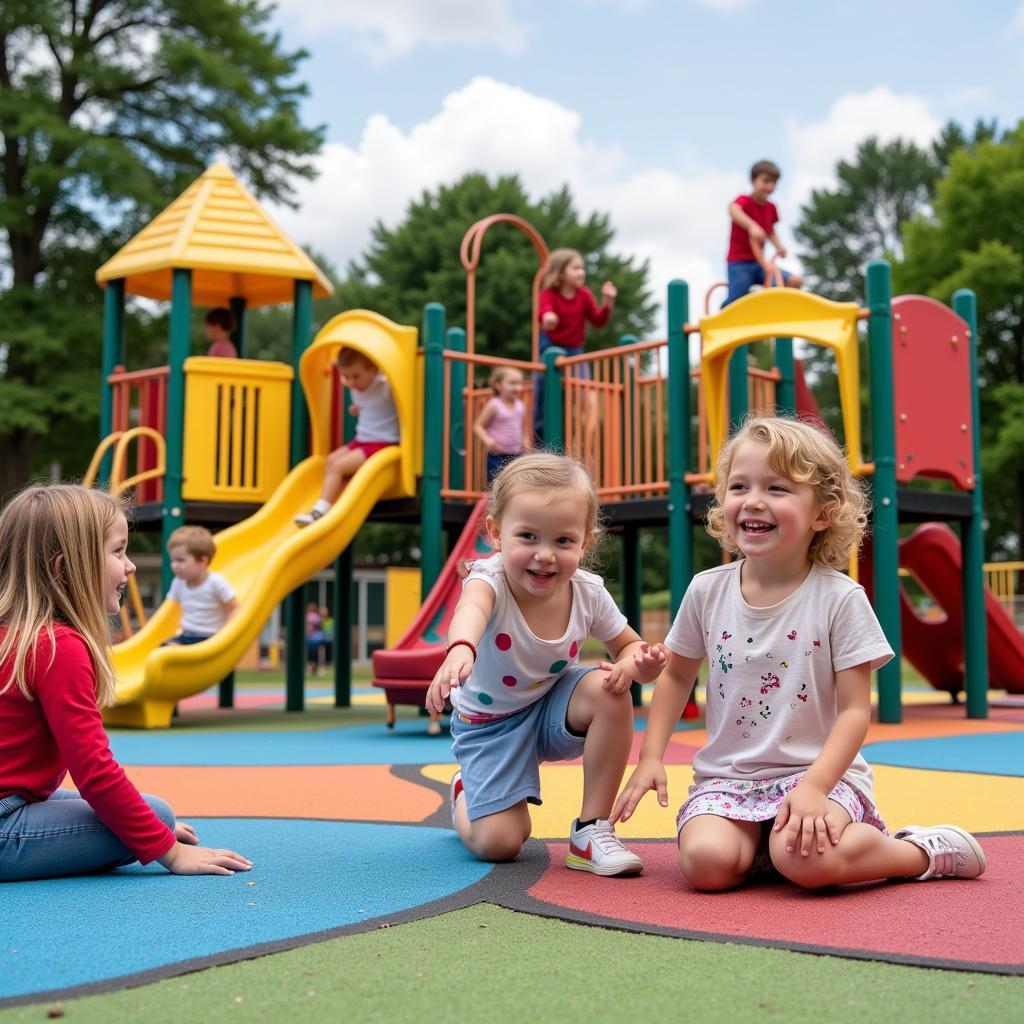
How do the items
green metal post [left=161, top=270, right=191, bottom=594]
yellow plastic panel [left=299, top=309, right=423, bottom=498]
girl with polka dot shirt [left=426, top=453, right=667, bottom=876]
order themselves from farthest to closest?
green metal post [left=161, top=270, right=191, bottom=594], yellow plastic panel [left=299, top=309, right=423, bottom=498], girl with polka dot shirt [left=426, top=453, right=667, bottom=876]

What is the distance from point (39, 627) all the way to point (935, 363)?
7522mm

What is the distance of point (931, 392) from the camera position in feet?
29.7

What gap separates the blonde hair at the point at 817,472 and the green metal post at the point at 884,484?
5424 millimetres

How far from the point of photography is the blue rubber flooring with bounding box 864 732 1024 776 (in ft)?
19.4

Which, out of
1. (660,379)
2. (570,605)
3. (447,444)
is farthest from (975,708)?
(570,605)

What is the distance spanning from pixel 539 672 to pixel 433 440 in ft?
20.7

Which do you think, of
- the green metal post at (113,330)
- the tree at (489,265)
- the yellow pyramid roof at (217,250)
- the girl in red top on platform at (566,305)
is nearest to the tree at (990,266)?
the tree at (489,265)

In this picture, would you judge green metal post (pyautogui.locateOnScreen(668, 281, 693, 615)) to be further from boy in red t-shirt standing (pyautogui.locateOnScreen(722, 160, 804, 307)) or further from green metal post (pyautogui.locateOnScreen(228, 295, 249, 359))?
green metal post (pyautogui.locateOnScreen(228, 295, 249, 359))

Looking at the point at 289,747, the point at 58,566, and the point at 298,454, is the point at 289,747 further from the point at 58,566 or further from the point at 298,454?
the point at 58,566

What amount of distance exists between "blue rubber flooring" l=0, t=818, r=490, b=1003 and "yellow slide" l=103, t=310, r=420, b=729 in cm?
506

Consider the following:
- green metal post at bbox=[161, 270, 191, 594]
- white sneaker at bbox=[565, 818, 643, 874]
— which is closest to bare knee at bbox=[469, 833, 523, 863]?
white sneaker at bbox=[565, 818, 643, 874]

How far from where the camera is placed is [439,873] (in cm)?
314

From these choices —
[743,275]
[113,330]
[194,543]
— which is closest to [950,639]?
[743,275]

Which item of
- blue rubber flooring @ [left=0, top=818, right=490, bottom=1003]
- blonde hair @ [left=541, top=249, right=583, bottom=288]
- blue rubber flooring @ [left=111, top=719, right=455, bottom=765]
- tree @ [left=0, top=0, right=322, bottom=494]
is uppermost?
tree @ [left=0, top=0, right=322, bottom=494]
